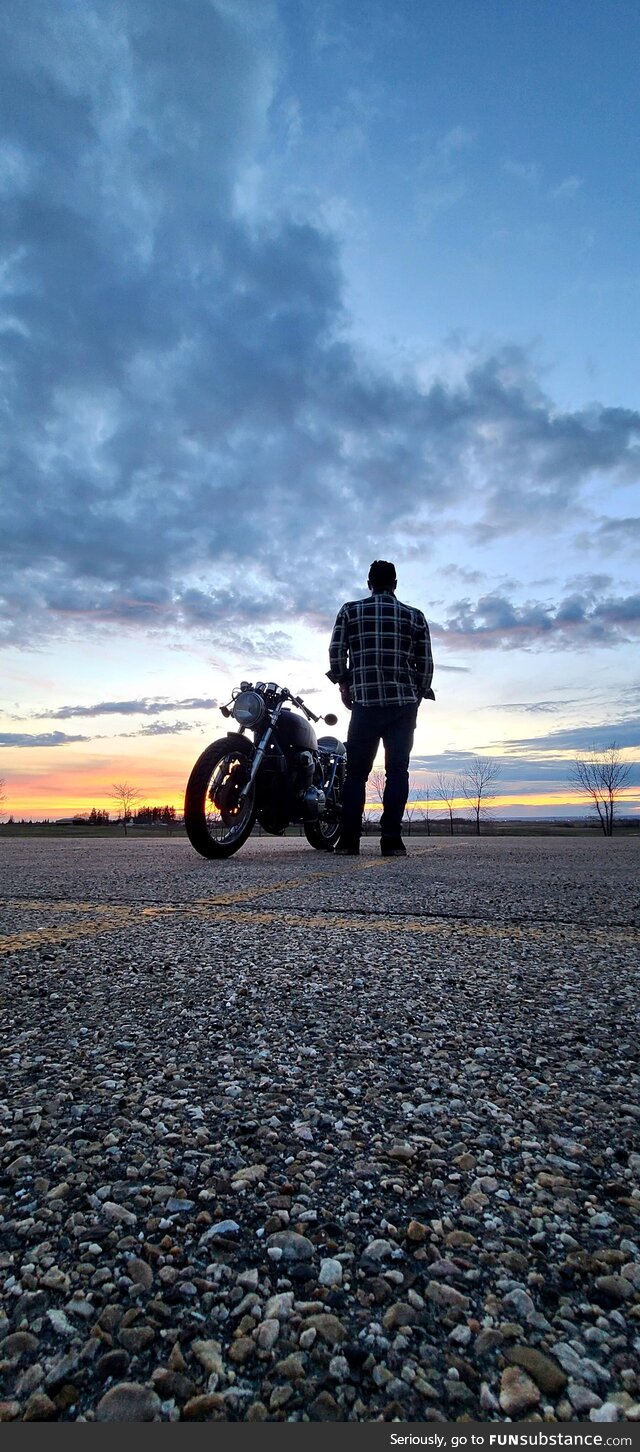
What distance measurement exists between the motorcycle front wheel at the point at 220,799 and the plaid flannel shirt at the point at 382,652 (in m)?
1.12

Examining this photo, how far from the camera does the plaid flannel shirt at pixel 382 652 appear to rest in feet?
19.9

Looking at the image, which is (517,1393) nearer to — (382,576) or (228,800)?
(228,800)

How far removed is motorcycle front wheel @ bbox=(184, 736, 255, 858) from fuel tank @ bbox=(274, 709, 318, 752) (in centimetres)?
52

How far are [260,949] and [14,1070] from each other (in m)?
0.96

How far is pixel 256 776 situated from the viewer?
583cm

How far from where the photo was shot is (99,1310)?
0.66 metres

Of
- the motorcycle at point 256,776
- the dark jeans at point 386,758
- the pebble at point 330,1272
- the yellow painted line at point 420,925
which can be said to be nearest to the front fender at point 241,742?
the motorcycle at point 256,776

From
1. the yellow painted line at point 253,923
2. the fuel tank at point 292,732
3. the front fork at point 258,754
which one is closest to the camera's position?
the yellow painted line at point 253,923

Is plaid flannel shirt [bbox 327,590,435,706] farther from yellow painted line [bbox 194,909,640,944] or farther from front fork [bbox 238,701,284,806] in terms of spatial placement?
yellow painted line [bbox 194,909,640,944]

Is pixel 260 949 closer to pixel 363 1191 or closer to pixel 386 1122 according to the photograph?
pixel 386 1122

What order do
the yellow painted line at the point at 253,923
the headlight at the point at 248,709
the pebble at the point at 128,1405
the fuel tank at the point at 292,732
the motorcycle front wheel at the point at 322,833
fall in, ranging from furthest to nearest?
1. the motorcycle front wheel at the point at 322,833
2. the fuel tank at the point at 292,732
3. the headlight at the point at 248,709
4. the yellow painted line at the point at 253,923
5. the pebble at the point at 128,1405

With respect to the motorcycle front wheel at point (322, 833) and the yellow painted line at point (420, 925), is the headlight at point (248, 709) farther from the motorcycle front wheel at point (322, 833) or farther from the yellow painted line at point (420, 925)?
the yellow painted line at point (420, 925)

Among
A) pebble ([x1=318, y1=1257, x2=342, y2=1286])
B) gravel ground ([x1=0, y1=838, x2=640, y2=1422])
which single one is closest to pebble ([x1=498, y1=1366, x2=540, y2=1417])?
gravel ground ([x1=0, y1=838, x2=640, y2=1422])


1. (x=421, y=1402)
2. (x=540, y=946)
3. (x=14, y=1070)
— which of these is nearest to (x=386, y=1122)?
(x=421, y=1402)
